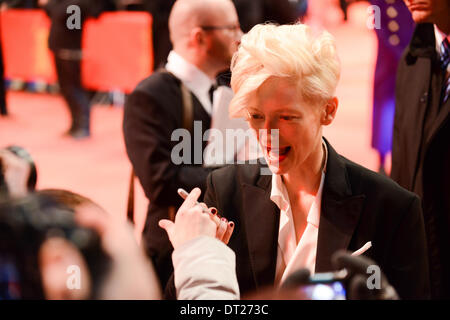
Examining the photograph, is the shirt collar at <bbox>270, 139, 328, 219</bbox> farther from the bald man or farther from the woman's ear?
the woman's ear

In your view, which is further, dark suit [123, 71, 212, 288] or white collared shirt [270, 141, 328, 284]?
dark suit [123, 71, 212, 288]

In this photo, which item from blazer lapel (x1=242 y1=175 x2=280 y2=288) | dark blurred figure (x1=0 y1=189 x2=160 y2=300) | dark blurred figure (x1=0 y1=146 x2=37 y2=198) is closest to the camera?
dark blurred figure (x1=0 y1=189 x2=160 y2=300)

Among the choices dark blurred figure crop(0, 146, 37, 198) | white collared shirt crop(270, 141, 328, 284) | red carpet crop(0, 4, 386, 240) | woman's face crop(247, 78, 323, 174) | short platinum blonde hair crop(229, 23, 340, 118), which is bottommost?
red carpet crop(0, 4, 386, 240)

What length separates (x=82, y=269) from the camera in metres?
1.05

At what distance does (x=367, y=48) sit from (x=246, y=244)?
308 inches

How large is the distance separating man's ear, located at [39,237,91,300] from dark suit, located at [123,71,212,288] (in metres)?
1.13

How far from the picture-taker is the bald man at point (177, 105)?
223 centimetres

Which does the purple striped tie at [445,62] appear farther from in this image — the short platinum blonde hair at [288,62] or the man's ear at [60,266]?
the man's ear at [60,266]

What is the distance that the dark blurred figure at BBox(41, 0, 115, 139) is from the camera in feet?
15.3

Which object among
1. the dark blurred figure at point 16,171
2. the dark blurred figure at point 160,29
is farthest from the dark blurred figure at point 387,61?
the dark blurred figure at point 160,29

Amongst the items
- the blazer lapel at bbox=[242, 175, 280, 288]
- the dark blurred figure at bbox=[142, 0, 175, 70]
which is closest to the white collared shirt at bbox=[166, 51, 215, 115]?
the blazer lapel at bbox=[242, 175, 280, 288]

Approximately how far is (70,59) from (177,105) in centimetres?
307
